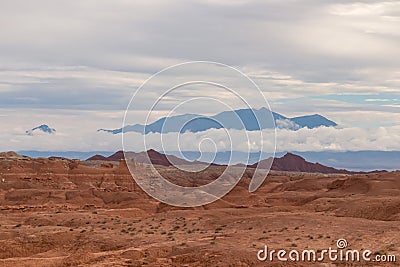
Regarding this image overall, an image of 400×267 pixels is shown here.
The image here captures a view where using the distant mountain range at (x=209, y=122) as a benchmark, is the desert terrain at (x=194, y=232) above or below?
below

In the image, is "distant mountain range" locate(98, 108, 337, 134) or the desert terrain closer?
the desert terrain

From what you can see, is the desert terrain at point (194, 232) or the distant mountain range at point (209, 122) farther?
the distant mountain range at point (209, 122)

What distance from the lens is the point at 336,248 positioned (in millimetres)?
25016

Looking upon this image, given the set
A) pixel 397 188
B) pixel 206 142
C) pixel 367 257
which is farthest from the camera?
pixel 397 188

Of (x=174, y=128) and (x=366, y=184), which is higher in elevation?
(x=174, y=128)

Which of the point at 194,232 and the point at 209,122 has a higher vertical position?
the point at 209,122

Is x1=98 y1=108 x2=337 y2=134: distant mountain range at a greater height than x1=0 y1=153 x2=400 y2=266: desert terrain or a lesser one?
greater

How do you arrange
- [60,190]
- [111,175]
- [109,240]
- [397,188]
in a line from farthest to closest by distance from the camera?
[111,175], [60,190], [397,188], [109,240]

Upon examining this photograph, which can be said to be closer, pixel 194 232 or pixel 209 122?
pixel 194 232

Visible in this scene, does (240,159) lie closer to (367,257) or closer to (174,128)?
(174,128)

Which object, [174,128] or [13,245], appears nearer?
[13,245]

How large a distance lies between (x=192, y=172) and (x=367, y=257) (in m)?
75.5

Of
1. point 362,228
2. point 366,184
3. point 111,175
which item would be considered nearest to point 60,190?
point 111,175

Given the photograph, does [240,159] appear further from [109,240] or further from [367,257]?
[367,257]
